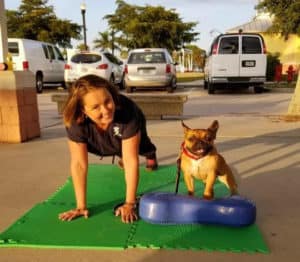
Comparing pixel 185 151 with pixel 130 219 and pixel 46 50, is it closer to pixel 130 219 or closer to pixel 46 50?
pixel 130 219

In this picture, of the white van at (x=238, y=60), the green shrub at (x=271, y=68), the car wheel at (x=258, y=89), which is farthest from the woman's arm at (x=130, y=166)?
the green shrub at (x=271, y=68)

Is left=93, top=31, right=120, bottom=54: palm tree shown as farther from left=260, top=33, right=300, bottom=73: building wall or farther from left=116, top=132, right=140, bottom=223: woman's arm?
left=116, top=132, right=140, bottom=223: woman's arm

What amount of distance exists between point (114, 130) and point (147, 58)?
13.7 meters

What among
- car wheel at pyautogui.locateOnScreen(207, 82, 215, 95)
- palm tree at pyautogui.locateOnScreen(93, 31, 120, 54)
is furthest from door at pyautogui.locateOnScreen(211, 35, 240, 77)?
palm tree at pyautogui.locateOnScreen(93, 31, 120, 54)

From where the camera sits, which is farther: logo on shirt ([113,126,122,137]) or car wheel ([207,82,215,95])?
car wheel ([207,82,215,95])

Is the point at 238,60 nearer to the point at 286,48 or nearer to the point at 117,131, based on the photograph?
the point at 117,131

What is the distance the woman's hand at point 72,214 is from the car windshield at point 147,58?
13.5 m

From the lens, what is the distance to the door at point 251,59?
1573 centimetres

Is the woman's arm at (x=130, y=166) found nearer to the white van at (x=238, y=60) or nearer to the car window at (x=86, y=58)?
the white van at (x=238, y=60)

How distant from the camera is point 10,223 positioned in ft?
11.2

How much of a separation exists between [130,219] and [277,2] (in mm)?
23536

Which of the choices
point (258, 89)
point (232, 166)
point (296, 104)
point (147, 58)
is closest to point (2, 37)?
point (232, 166)

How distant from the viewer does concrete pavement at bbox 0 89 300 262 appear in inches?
112

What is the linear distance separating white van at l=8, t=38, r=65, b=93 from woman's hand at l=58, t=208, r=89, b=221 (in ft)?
43.0
